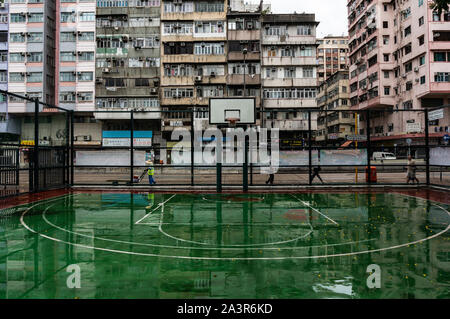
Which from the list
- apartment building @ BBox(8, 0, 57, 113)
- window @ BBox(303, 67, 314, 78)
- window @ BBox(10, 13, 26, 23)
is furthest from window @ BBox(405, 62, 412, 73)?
window @ BBox(10, 13, 26, 23)

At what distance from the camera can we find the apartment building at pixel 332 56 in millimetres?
99312

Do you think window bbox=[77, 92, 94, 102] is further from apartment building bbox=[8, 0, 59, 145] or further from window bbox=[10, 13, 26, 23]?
window bbox=[10, 13, 26, 23]

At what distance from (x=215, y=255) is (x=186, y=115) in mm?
37815

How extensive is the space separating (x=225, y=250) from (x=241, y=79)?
38203mm

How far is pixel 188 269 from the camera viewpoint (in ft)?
19.0

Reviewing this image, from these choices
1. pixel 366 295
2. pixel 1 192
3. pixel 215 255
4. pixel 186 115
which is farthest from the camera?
pixel 186 115

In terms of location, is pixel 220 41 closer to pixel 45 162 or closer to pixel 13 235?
pixel 45 162

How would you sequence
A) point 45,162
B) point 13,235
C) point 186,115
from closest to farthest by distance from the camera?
point 13,235 < point 45,162 < point 186,115

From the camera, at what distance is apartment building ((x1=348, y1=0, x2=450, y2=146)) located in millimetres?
44812

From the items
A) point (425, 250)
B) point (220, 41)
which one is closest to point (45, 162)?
point (425, 250)

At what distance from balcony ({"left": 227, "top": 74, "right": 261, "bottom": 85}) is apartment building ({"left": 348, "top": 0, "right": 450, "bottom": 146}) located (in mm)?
17123

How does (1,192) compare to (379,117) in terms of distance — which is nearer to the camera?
(1,192)

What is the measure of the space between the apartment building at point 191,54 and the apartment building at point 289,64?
5.63 m

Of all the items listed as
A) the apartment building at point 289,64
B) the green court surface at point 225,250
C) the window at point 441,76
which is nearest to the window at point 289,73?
the apartment building at point 289,64
